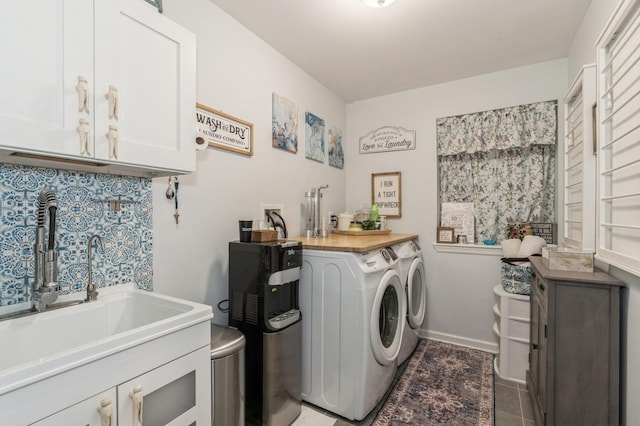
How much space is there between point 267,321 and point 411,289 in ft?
4.48

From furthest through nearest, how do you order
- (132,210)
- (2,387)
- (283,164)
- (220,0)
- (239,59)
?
1. (283,164)
2. (239,59)
3. (220,0)
4. (132,210)
5. (2,387)

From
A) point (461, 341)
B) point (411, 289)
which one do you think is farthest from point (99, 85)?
point (461, 341)

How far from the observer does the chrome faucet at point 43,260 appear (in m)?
1.11

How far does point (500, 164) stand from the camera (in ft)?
9.44

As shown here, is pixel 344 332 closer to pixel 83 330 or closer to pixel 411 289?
pixel 411 289

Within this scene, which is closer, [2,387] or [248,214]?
[2,387]

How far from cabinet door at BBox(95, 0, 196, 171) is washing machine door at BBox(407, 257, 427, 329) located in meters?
1.98

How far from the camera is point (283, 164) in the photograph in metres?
2.57

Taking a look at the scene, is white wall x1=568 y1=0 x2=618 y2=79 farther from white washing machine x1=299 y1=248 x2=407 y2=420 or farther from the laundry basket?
white washing machine x1=299 y1=248 x2=407 y2=420

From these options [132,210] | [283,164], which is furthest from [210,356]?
[283,164]

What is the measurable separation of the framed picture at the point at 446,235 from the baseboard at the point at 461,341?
3.10ft

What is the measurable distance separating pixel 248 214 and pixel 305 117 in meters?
1.18

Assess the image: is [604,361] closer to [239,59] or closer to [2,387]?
[2,387]

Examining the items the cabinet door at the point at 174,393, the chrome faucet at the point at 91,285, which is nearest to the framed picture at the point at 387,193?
the cabinet door at the point at 174,393
